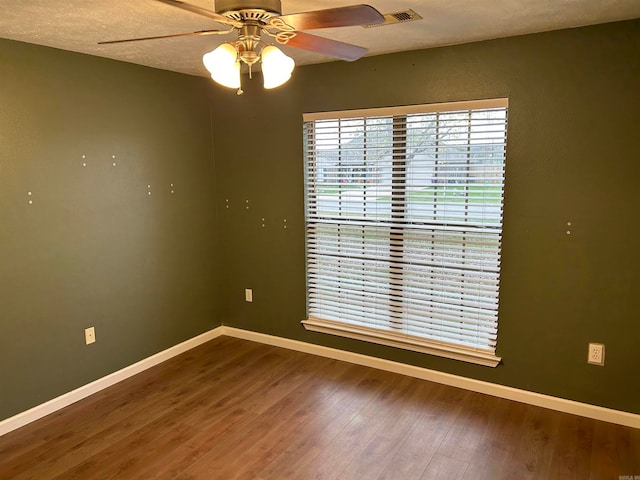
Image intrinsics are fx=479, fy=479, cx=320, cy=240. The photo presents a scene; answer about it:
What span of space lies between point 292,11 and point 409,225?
1.64 meters

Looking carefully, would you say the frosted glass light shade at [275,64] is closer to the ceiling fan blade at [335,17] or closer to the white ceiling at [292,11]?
the ceiling fan blade at [335,17]

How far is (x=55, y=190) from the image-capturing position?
2994 mm

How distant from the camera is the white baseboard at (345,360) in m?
2.87

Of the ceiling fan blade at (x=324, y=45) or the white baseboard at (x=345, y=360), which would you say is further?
the white baseboard at (x=345, y=360)

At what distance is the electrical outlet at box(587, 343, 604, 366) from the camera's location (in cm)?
284

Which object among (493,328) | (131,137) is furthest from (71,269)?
(493,328)

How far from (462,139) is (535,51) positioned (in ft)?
2.09

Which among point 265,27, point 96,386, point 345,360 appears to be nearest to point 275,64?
point 265,27

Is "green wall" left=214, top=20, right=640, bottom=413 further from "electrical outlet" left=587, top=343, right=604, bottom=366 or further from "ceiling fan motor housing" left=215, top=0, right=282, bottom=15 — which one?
"ceiling fan motor housing" left=215, top=0, right=282, bottom=15

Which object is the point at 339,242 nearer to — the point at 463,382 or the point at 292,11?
the point at 463,382

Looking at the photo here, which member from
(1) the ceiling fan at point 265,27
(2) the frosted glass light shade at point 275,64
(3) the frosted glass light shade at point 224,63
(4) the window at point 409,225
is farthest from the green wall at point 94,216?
(2) the frosted glass light shade at point 275,64

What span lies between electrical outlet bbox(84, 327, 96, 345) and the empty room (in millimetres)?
15

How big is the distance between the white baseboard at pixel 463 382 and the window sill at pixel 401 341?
0.14 metres

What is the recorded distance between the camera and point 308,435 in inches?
109
